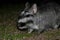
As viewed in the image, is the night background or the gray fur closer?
the night background

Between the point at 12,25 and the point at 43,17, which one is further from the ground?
the point at 43,17

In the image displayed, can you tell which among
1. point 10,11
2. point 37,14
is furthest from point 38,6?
point 10,11

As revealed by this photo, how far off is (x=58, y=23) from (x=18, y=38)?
1625 millimetres

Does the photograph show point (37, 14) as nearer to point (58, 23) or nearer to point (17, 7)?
point (58, 23)

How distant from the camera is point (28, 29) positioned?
7.18 meters

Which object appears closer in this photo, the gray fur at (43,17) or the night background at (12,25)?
the night background at (12,25)

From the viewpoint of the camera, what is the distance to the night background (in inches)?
261

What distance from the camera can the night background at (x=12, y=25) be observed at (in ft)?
21.7

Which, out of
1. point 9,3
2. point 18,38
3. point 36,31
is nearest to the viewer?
point 18,38

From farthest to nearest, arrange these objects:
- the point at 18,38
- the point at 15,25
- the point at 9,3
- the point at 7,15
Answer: the point at 9,3 < the point at 7,15 < the point at 15,25 < the point at 18,38

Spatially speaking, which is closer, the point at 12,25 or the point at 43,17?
the point at 43,17

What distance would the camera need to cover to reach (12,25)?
25.2ft

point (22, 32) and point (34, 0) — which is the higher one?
point (34, 0)

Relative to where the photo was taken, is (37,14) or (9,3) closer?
(37,14)
